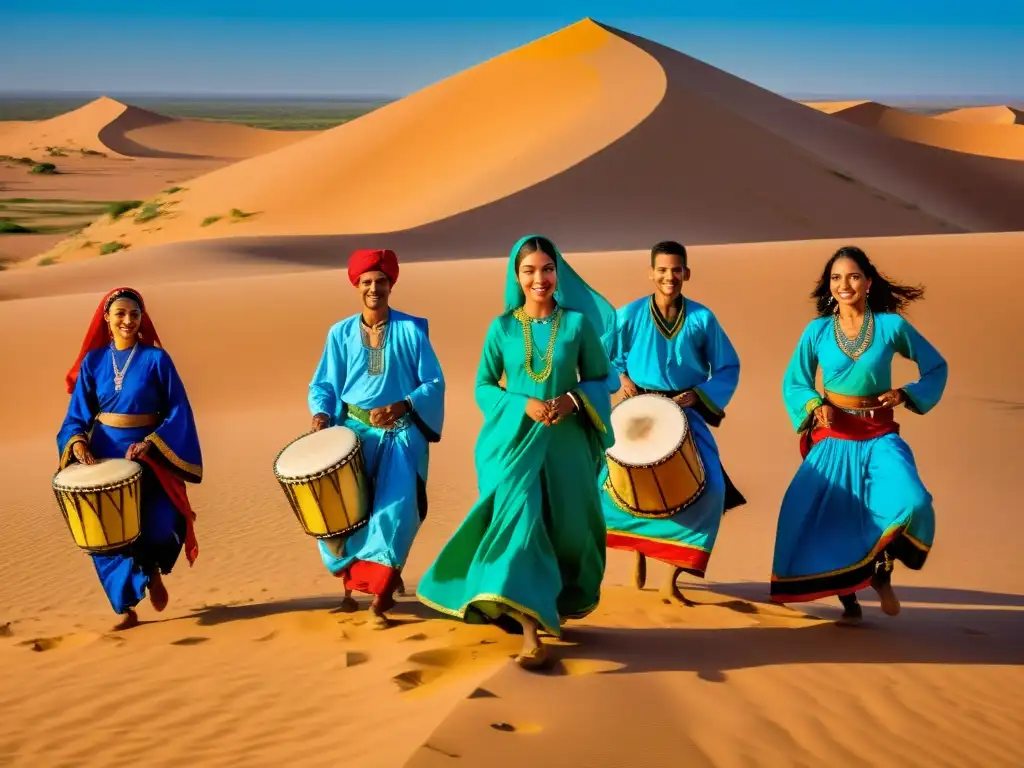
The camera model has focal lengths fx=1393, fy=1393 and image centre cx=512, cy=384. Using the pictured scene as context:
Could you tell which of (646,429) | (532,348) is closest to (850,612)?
(646,429)

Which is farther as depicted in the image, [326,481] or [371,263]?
[371,263]

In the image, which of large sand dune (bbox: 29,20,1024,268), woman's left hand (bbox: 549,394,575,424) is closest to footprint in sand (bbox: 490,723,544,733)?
woman's left hand (bbox: 549,394,575,424)

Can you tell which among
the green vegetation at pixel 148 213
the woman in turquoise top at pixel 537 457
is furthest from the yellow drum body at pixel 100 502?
the green vegetation at pixel 148 213

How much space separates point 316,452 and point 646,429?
1.72 meters

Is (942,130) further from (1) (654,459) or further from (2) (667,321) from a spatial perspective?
(1) (654,459)

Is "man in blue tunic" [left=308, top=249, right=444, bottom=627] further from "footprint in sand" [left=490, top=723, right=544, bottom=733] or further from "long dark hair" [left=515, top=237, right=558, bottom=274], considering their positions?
"footprint in sand" [left=490, top=723, right=544, bottom=733]

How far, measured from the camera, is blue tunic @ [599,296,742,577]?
757cm

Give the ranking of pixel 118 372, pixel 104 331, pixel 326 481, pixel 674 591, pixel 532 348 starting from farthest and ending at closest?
pixel 674 591 < pixel 104 331 < pixel 118 372 < pixel 326 481 < pixel 532 348

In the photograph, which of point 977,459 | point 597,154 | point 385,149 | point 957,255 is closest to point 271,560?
point 977,459

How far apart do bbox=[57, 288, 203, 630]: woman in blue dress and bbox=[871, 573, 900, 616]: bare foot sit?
3525mm

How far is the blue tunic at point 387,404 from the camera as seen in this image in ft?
23.0

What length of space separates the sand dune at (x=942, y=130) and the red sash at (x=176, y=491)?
57.2 m

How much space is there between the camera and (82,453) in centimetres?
712

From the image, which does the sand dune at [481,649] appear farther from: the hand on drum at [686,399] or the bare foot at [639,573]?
the hand on drum at [686,399]
